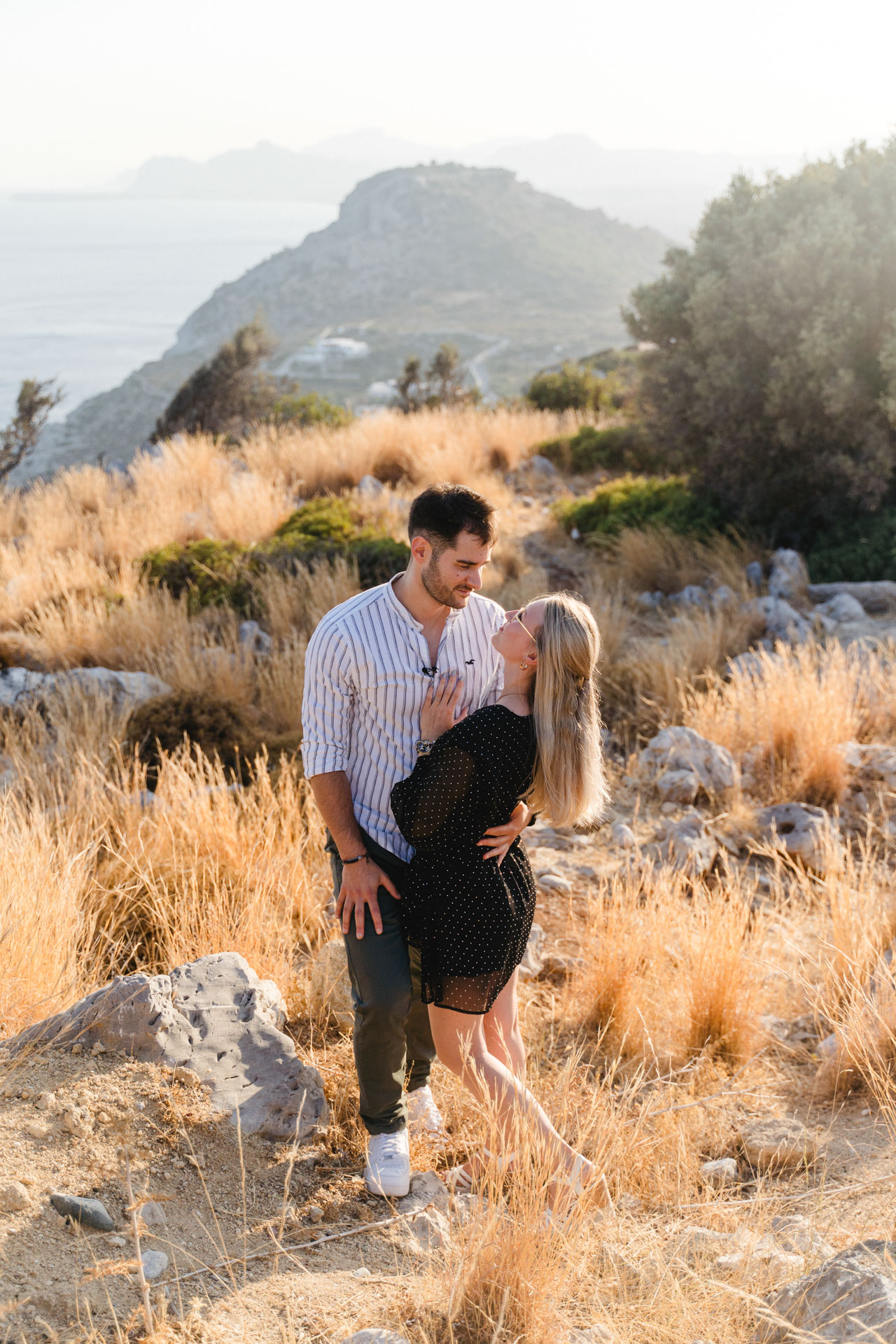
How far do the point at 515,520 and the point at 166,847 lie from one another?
703 cm

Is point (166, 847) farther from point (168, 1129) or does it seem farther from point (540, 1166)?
point (540, 1166)

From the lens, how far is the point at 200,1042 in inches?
120

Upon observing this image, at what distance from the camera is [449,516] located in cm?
284

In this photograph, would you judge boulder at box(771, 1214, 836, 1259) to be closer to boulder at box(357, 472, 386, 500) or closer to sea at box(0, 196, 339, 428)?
boulder at box(357, 472, 386, 500)

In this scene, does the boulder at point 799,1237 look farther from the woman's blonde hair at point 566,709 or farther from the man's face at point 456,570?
the man's face at point 456,570

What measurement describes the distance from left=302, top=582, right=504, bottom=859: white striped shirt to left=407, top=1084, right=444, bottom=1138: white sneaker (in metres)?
0.88

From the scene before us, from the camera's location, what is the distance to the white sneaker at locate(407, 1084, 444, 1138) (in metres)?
3.16

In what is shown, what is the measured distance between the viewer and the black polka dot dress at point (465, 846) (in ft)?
8.89

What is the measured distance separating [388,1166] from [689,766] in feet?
11.4

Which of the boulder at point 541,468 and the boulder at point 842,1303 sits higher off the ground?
the boulder at point 541,468

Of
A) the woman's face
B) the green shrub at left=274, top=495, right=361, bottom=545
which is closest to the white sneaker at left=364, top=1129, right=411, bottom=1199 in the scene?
the woman's face

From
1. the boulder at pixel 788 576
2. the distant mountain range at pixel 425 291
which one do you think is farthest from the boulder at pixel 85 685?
the distant mountain range at pixel 425 291

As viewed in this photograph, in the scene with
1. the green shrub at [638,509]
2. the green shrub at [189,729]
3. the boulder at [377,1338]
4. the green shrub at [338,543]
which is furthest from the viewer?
the green shrub at [638,509]

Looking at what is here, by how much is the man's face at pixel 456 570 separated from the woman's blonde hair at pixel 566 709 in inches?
9.8
